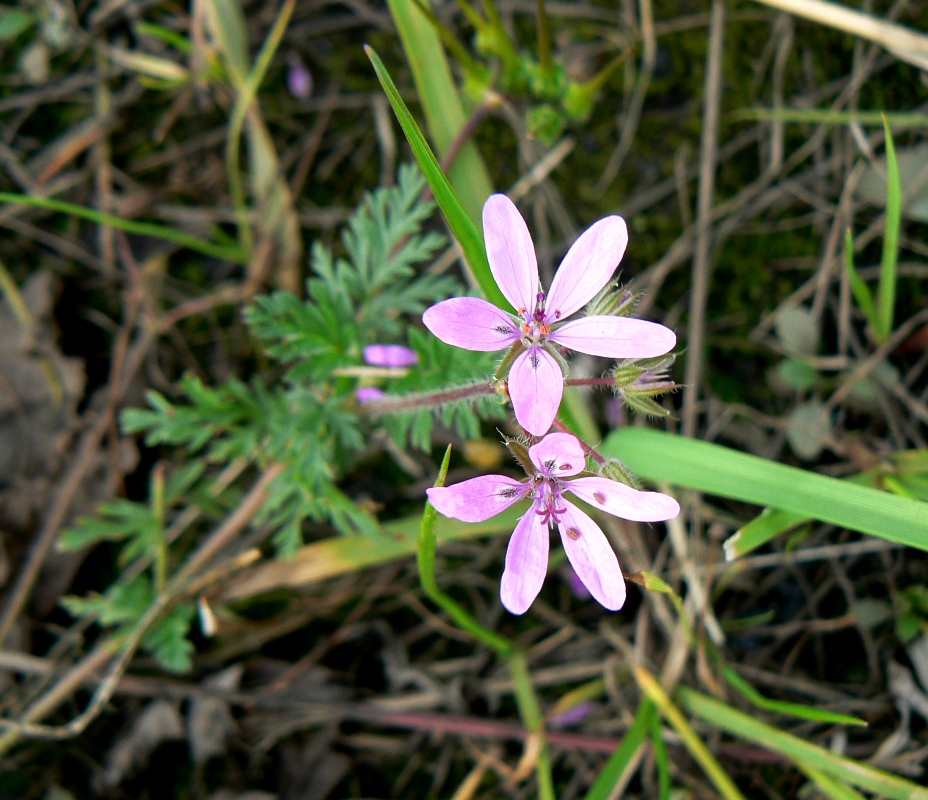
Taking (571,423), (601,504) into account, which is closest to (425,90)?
(571,423)

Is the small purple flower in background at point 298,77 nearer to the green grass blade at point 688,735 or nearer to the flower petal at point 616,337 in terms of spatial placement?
the flower petal at point 616,337

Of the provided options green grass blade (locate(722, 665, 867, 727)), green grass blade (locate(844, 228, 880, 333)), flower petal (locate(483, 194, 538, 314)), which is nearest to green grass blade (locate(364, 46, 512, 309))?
flower petal (locate(483, 194, 538, 314))

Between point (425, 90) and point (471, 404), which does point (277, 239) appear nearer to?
point (425, 90)

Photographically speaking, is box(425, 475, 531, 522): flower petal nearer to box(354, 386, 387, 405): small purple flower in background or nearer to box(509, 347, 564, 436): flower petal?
box(509, 347, 564, 436): flower petal

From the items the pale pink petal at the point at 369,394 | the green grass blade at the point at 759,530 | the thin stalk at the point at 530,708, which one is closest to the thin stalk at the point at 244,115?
the pale pink petal at the point at 369,394

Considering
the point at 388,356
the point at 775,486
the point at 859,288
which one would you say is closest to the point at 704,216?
the point at 859,288

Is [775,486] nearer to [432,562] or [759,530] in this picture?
[759,530]
